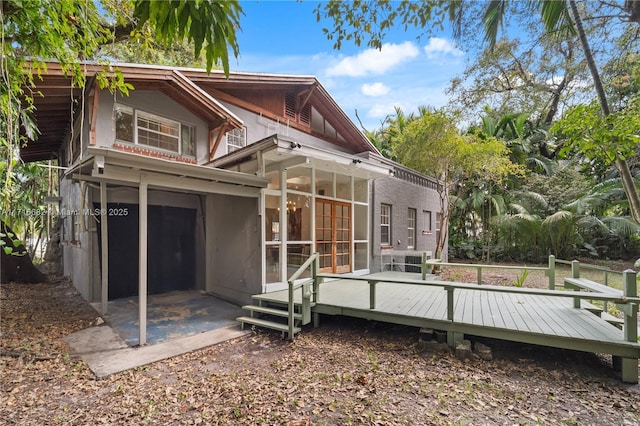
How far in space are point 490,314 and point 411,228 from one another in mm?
6738

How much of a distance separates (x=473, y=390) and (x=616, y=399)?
1.48m

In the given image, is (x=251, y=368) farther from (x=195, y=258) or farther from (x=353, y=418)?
(x=195, y=258)

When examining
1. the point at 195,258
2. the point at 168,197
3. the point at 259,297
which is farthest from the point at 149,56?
the point at 259,297

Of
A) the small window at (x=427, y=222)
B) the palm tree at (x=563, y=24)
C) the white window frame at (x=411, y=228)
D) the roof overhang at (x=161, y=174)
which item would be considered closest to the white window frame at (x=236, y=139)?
the roof overhang at (x=161, y=174)

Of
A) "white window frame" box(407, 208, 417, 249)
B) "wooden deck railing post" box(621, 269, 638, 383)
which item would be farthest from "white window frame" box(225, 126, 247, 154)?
"wooden deck railing post" box(621, 269, 638, 383)

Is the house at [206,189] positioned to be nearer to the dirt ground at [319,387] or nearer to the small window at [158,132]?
the small window at [158,132]

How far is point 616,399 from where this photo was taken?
10.8ft

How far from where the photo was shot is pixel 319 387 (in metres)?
3.57

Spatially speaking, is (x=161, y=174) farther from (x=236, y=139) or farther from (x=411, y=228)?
(x=411, y=228)

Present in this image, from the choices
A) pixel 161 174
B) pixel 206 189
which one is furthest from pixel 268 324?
pixel 161 174

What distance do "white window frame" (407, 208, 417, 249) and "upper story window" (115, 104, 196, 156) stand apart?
25.2 feet

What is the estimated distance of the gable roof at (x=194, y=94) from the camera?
6.35m

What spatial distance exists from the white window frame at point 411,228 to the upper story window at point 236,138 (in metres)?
6.37

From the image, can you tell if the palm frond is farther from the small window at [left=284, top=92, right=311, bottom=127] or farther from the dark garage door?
the dark garage door
